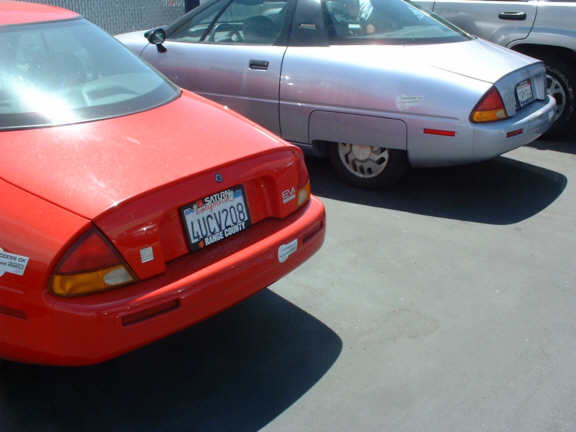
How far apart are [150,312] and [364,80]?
2.95m

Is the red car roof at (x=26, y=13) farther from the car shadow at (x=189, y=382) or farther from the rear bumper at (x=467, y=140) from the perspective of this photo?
the rear bumper at (x=467, y=140)

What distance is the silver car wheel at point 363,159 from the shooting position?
510 cm

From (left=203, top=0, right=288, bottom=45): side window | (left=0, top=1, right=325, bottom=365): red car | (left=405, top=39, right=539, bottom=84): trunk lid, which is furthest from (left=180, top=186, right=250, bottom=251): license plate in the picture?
(left=203, top=0, right=288, bottom=45): side window

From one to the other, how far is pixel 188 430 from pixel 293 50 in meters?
3.38

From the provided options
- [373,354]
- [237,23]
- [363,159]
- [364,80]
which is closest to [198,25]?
[237,23]

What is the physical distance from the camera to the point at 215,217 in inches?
110

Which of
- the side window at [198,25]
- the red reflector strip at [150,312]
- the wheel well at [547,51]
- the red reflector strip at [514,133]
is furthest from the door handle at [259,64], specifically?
the red reflector strip at [150,312]

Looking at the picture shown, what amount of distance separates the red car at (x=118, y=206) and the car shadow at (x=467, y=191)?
182 cm

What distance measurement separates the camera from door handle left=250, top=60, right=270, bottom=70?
531cm

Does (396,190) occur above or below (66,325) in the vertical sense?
below

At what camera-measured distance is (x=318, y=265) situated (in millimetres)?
4074

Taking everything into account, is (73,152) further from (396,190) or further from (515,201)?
(515,201)

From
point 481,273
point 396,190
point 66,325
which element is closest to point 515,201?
point 396,190

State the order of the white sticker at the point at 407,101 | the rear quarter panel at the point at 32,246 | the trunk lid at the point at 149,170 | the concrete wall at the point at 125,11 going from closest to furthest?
the rear quarter panel at the point at 32,246 → the trunk lid at the point at 149,170 → the white sticker at the point at 407,101 → the concrete wall at the point at 125,11
